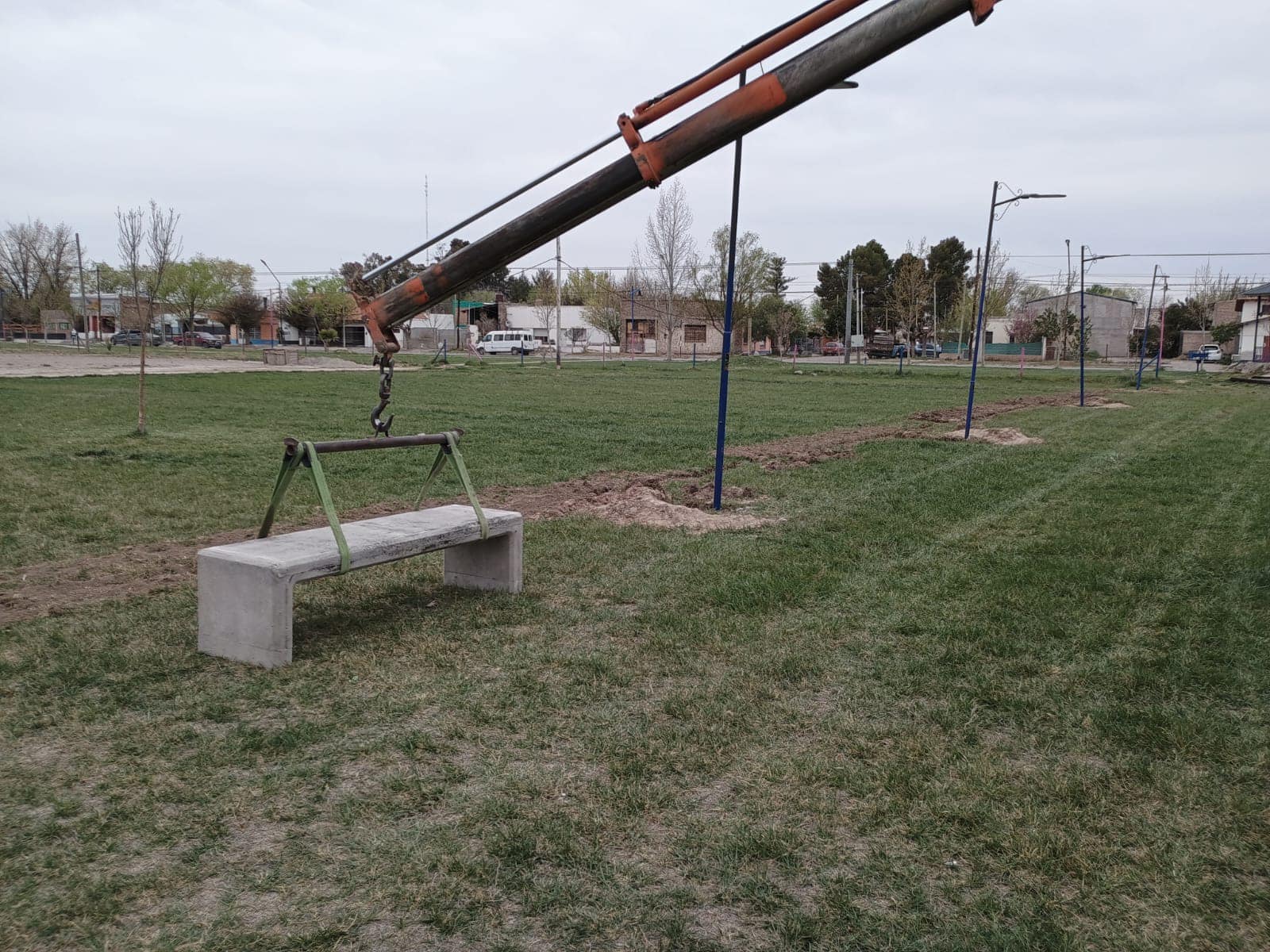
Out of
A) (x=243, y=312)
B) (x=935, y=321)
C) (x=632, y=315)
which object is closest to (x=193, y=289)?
(x=243, y=312)

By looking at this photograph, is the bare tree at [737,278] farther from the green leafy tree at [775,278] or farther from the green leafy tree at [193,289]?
the green leafy tree at [193,289]

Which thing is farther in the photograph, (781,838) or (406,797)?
(406,797)

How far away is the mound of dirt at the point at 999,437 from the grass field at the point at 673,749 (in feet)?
23.1

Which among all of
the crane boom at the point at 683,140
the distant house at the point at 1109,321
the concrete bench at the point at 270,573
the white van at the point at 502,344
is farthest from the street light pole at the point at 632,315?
the crane boom at the point at 683,140

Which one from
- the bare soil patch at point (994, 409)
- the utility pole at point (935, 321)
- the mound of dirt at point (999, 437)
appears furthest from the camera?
the utility pole at point (935, 321)

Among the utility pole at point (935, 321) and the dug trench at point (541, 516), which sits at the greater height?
the utility pole at point (935, 321)

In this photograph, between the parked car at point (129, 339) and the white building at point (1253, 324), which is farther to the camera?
the parked car at point (129, 339)

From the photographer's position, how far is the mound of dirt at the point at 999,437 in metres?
16.3

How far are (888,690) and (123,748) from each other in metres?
3.42

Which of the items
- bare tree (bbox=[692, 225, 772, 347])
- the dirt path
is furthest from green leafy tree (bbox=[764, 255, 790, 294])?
the dirt path

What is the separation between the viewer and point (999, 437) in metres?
16.9

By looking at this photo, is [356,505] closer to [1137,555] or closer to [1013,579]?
[1013,579]

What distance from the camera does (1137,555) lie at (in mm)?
7996

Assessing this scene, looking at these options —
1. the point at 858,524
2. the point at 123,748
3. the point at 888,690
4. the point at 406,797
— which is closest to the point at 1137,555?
the point at 858,524
